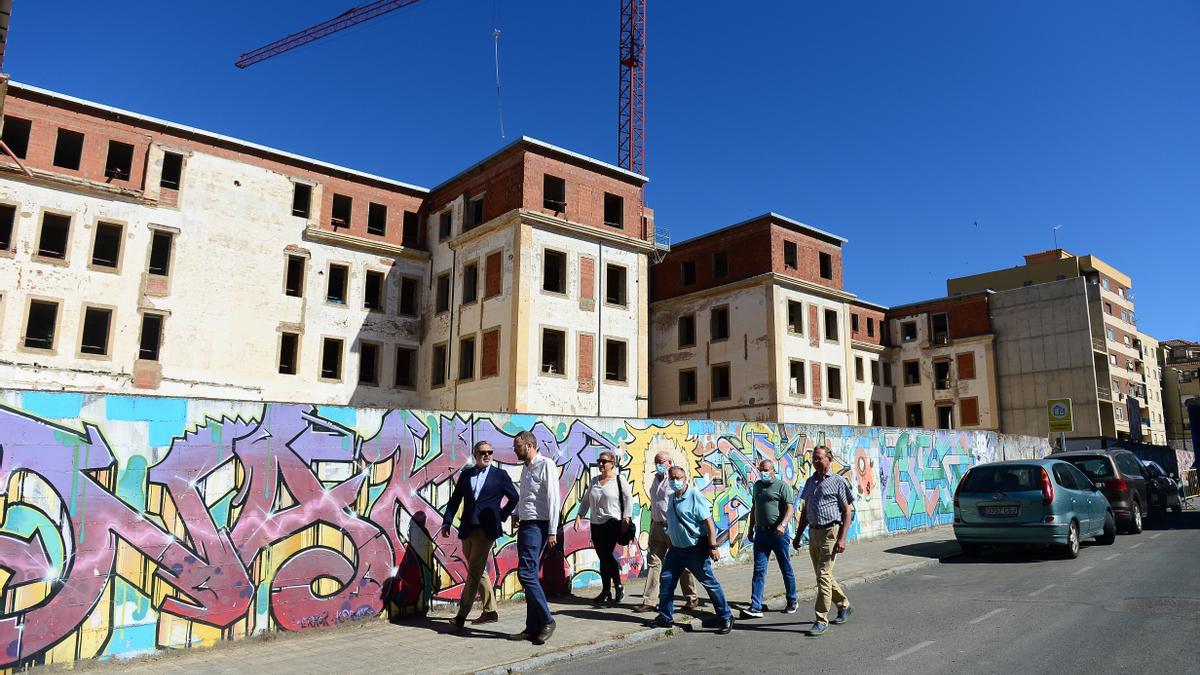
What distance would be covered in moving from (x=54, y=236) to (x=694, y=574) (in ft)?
101

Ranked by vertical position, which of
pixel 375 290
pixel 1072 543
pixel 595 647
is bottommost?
pixel 595 647

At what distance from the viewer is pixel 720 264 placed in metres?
Answer: 40.9

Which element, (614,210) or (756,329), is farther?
(756,329)

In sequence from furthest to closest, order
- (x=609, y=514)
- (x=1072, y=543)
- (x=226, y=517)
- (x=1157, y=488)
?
(x=1157, y=488) < (x=1072, y=543) < (x=609, y=514) < (x=226, y=517)

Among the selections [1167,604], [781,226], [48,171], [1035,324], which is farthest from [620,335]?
[1035,324]

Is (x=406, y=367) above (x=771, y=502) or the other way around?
above

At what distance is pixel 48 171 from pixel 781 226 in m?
31.8

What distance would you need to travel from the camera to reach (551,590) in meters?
9.46

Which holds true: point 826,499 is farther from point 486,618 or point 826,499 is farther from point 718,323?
point 718,323

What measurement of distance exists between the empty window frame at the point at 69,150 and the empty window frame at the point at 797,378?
32.1 m

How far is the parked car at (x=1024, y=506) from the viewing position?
460 inches

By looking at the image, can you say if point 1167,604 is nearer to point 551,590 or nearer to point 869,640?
point 869,640

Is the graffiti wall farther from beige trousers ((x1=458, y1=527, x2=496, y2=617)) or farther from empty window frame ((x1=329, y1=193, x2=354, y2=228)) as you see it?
empty window frame ((x1=329, y1=193, x2=354, y2=228))

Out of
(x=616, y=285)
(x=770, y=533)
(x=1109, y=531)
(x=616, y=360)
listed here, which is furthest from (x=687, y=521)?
(x=616, y=285)
